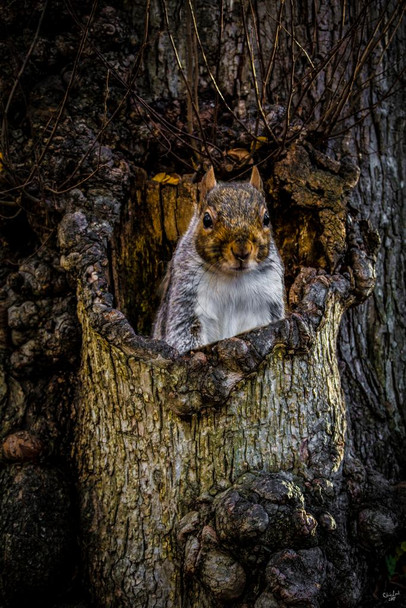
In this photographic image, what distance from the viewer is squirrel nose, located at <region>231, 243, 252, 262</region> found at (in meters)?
2.17

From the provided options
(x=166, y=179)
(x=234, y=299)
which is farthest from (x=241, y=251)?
(x=166, y=179)

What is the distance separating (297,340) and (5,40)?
81.5 inches

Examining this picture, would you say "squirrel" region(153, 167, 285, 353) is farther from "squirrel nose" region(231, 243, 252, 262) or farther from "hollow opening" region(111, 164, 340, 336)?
"hollow opening" region(111, 164, 340, 336)

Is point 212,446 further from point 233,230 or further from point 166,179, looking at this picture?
point 166,179

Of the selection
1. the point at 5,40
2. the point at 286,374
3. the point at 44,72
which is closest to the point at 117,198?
the point at 44,72

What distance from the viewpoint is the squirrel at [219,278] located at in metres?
2.29

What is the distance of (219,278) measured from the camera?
8.13 feet

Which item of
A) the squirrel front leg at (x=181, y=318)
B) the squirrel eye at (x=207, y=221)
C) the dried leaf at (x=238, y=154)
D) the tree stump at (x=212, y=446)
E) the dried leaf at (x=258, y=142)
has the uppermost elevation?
the dried leaf at (x=258, y=142)

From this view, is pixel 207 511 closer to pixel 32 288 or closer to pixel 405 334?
pixel 32 288

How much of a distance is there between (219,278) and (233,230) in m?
0.30

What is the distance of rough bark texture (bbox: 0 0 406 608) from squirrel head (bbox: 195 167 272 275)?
0.87ft
